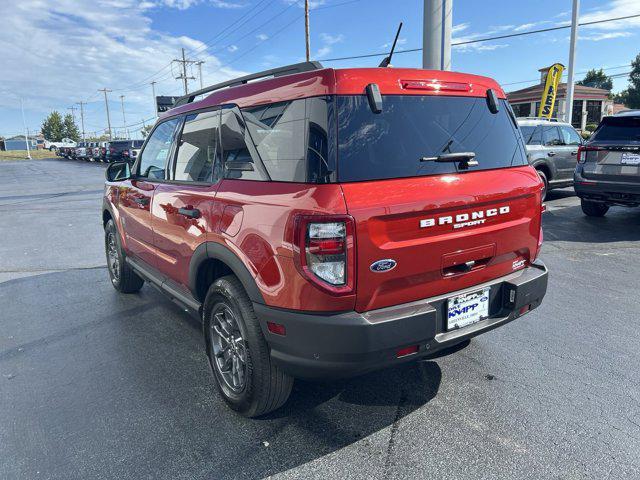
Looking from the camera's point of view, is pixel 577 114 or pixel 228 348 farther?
pixel 577 114

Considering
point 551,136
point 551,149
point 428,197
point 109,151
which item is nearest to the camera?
point 428,197

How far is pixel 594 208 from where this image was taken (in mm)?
8922

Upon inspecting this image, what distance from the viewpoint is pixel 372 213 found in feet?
7.29

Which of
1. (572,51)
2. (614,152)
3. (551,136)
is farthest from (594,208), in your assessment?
(572,51)

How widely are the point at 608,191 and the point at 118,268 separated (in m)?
7.48

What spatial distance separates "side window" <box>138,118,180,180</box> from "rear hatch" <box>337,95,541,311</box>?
205 cm

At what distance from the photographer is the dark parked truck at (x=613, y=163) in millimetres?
7375

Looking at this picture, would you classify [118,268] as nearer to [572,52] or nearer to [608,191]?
[608,191]

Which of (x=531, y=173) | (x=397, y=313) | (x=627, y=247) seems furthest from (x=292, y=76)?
(x=627, y=247)

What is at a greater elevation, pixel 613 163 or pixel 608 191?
pixel 613 163

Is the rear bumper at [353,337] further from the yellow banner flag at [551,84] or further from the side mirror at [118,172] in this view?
the yellow banner flag at [551,84]

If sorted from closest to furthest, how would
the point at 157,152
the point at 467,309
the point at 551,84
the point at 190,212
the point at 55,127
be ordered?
the point at 467,309, the point at 190,212, the point at 157,152, the point at 551,84, the point at 55,127

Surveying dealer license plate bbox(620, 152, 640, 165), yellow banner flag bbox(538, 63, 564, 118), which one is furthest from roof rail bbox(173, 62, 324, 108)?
yellow banner flag bbox(538, 63, 564, 118)

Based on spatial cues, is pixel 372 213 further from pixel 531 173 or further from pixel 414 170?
pixel 531 173
